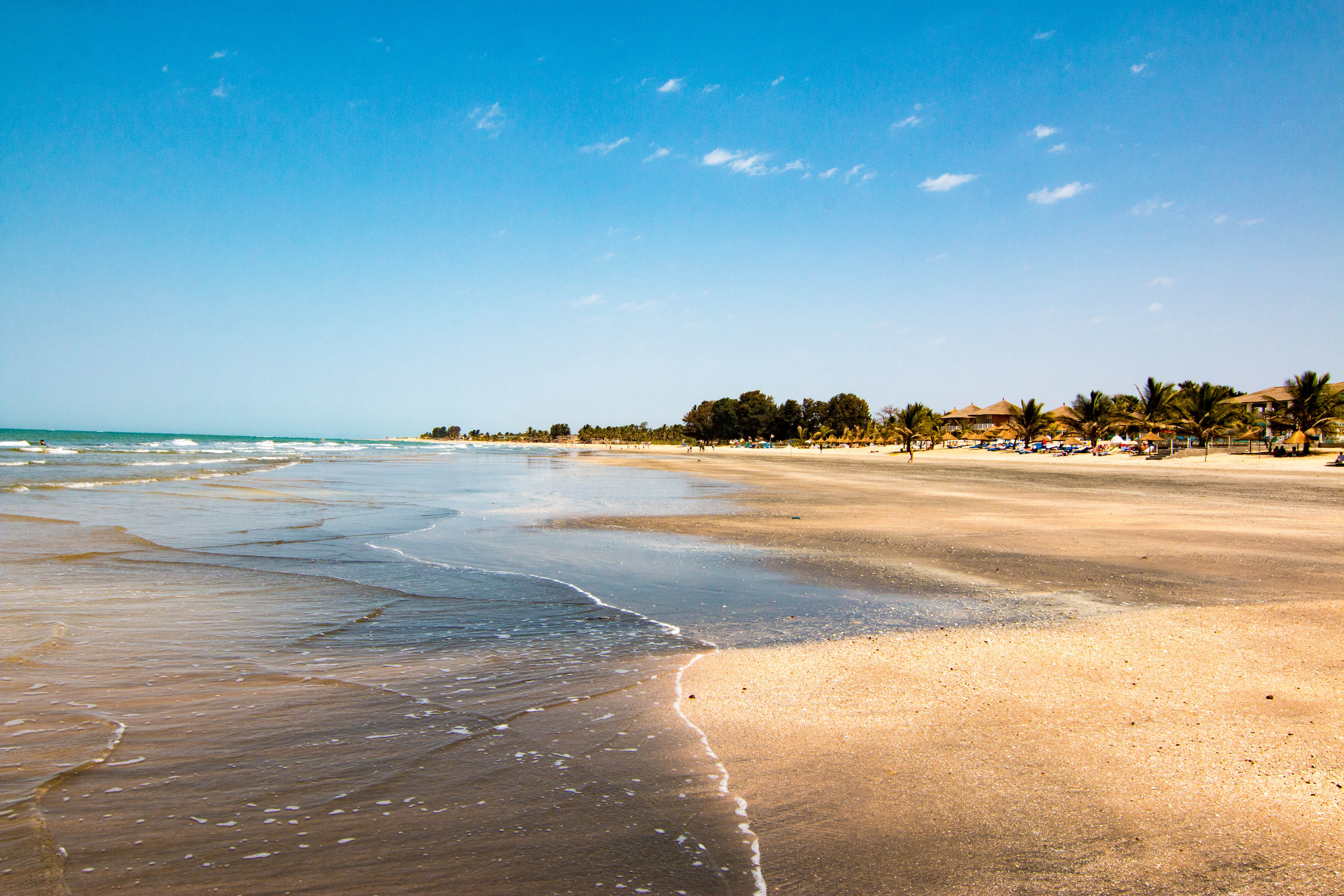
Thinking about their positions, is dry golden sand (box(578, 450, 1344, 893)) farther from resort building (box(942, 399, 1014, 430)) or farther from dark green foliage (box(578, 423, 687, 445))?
dark green foliage (box(578, 423, 687, 445))

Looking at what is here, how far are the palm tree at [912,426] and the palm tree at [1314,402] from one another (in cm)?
2805

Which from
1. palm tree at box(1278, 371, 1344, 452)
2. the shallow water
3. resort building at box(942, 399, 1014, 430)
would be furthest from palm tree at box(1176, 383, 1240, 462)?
the shallow water

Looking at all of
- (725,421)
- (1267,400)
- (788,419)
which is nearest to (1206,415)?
(1267,400)

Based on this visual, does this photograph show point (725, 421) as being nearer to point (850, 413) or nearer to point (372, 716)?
point (850, 413)

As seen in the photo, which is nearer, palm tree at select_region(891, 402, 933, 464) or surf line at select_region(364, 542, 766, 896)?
surf line at select_region(364, 542, 766, 896)

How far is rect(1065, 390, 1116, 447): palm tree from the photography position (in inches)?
2869

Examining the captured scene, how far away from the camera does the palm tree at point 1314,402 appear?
156ft

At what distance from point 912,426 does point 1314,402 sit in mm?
32099

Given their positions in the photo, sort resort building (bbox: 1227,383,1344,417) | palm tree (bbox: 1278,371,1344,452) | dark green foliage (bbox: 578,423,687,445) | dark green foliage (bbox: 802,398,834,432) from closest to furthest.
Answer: palm tree (bbox: 1278,371,1344,452) < resort building (bbox: 1227,383,1344,417) < dark green foliage (bbox: 802,398,834,432) < dark green foliage (bbox: 578,423,687,445)

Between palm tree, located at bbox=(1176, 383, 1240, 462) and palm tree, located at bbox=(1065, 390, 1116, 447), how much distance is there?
53.3ft

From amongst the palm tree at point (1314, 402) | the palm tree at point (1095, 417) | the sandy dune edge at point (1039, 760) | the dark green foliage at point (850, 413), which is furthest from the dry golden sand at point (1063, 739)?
the dark green foliage at point (850, 413)

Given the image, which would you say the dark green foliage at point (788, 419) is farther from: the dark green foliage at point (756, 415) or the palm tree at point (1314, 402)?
the palm tree at point (1314, 402)

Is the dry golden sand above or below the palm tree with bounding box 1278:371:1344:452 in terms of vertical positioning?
below

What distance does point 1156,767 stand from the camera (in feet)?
12.6
